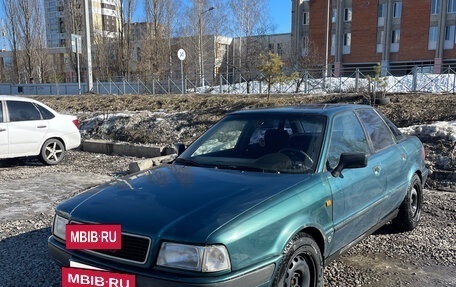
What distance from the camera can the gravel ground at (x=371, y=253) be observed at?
3.75m

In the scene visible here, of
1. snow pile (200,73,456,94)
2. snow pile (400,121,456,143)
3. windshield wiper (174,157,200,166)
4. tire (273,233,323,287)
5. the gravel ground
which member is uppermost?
snow pile (200,73,456,94)

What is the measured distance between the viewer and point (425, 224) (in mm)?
5176

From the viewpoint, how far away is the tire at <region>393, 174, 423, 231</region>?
15.6 feet

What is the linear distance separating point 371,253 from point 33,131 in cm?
784

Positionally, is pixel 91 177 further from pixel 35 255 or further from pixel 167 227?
pixel 167 227

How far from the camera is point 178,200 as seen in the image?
280 cm

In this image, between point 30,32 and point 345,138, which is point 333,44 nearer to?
point 30,32

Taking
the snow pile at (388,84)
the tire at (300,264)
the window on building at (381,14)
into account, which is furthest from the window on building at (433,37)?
the tire at (300,264)

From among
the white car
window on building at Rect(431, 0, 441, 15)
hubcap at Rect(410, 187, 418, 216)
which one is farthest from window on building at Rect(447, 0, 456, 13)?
hubcap at Rect(410, 187, 418, 216)

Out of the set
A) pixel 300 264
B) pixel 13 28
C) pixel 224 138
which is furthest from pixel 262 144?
pixel 13 28

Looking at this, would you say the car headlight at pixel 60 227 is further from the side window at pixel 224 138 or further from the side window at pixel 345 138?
the side window at pixel 345 138

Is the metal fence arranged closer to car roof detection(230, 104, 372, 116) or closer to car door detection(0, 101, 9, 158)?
car roof detection(230, 104, 372, 116)

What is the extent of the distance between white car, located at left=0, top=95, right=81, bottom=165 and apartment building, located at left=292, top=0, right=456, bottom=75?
Answer: 35.7 metres

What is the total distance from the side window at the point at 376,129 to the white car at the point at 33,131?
758 centimetres
